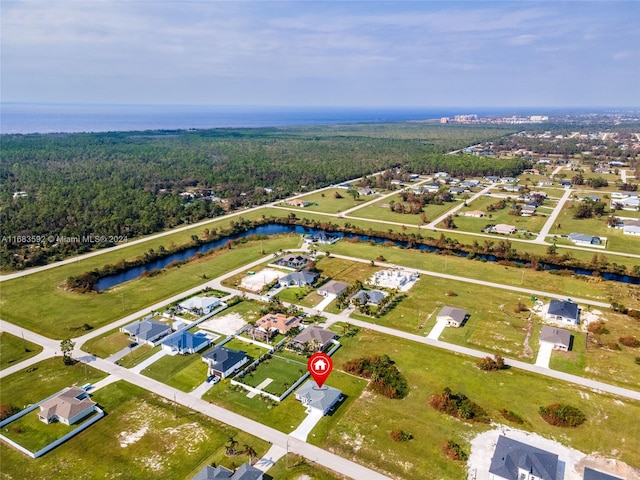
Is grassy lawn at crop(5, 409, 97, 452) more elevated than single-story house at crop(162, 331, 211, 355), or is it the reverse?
single-story house at crop(162, 331, 211, 355)

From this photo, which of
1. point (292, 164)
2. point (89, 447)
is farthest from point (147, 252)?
point (292, 164)

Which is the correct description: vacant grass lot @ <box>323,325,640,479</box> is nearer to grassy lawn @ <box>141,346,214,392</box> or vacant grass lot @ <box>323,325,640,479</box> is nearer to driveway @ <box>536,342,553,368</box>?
driveway @ <box>536,342,553,368</box>

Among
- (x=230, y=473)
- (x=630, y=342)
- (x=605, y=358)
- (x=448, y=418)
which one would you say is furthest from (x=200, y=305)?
(x=630, y=342)

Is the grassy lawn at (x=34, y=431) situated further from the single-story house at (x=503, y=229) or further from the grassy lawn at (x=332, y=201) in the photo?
the grassy lawn at (x=332, y=201)

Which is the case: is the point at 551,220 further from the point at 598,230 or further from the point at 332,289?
the point at 332,289

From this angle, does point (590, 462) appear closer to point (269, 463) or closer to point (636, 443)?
point (636, 443)

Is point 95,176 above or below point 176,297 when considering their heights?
above

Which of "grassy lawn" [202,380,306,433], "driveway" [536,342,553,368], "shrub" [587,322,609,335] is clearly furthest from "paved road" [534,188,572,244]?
"grassy lawn" [202,380,306,433]
